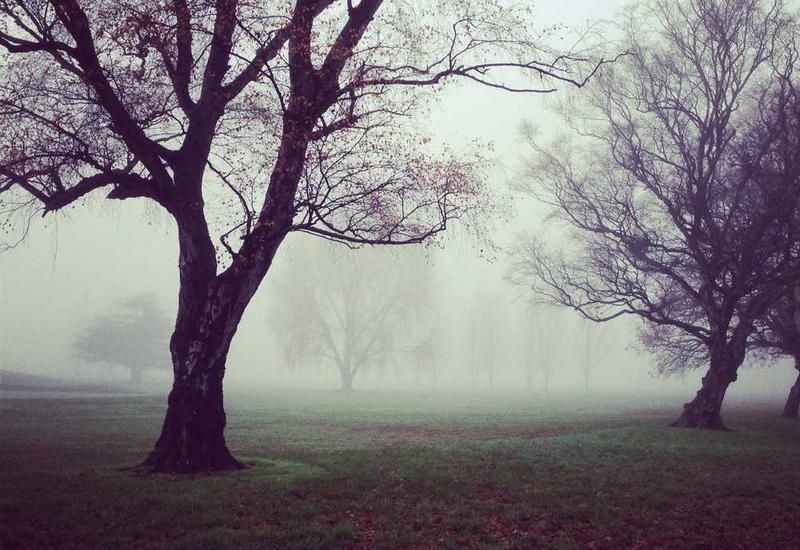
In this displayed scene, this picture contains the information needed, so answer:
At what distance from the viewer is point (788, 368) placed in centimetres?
14600

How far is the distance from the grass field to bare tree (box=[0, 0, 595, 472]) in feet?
7.06

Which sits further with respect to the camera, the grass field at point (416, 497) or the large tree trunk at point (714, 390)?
the large tree trunk at point (714, 390)

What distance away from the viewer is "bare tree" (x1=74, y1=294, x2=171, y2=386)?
7712 centimetres

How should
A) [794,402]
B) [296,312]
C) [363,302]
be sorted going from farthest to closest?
[363,302], [296,312], [794,402]

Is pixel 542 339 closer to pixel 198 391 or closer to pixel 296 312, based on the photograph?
pixel 296 312

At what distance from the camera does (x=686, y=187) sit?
26125 mm

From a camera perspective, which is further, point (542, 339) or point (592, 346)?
point (592, 346)

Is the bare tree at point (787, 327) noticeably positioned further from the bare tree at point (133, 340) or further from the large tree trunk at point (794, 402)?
the bare tree at point (133, 340)

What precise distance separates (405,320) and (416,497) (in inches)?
2113

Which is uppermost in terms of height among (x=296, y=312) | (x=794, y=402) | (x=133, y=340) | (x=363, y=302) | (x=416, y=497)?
(x=363, y=302)

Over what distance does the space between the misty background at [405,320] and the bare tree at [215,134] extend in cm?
106

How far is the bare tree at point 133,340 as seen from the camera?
7712 centimetres

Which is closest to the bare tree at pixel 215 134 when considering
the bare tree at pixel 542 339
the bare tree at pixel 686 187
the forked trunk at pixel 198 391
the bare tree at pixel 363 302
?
the forked trunk at pixel 198 391

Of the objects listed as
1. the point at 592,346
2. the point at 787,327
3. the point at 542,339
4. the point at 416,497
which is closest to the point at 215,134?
the point at 416,497
